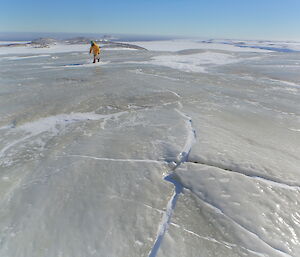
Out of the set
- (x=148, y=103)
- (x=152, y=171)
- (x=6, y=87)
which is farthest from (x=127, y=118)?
(x=6, y=87)

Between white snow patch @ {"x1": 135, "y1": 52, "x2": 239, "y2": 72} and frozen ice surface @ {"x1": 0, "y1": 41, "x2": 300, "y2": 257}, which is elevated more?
frozen ice surface @ {"x1": 0, "y1": 41, "x2": 300, "y2": 257}

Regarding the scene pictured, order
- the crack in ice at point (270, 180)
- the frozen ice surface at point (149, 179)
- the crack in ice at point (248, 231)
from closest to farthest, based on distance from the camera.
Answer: the crack in ice at point (248, 231) < the frozen ice surface at point (149, 179) < the crack in ice at point (270, 180)

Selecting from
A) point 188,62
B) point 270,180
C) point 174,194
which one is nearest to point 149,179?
point 174,194

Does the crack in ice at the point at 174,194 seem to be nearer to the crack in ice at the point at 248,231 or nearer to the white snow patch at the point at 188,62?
the crack in ice at the point at 248,231

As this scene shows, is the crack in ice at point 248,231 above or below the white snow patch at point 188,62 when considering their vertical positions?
above

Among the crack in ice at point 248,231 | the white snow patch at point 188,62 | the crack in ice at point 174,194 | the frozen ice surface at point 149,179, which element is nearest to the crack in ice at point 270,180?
the frozen ice surface at point 149,179

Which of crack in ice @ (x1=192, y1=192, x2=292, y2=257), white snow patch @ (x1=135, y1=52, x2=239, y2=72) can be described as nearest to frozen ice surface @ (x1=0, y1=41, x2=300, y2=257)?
crack in ice @ (x1=192, y1=192, x2=292, y2=257)

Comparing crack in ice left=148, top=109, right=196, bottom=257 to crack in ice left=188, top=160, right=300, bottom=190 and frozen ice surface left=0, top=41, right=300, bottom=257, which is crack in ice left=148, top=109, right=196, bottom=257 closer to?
frozen ice surface left=0, top=41, right=300, bottom=257

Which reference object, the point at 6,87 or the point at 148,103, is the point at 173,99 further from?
the point at 6,87
